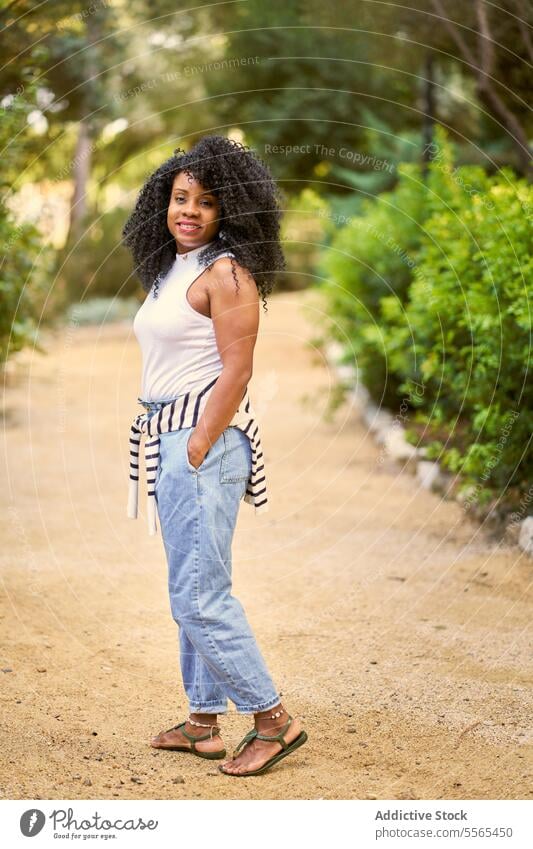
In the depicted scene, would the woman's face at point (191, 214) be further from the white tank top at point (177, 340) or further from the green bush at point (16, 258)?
the green bush at point (16, 258)

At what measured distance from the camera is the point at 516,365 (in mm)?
6516

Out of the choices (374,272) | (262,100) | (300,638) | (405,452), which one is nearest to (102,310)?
(262,100)

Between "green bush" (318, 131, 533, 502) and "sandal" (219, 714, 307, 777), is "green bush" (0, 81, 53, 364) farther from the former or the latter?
"sandal" (219, 714, 307, 777)

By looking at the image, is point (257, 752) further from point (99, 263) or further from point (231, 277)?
point (99, 263)

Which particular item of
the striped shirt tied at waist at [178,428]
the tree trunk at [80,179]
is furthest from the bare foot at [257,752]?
the tree trunk at [80,179]

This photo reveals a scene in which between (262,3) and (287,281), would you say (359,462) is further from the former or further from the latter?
(287,281)

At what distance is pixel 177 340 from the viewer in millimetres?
3535

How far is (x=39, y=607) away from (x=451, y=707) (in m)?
2.18

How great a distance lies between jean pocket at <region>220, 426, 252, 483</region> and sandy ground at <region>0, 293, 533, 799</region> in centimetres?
99

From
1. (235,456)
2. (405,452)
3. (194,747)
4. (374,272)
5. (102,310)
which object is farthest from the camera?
(102,310)

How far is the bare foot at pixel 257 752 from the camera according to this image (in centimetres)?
370

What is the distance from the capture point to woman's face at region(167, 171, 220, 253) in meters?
3.61

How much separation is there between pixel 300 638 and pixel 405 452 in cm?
434

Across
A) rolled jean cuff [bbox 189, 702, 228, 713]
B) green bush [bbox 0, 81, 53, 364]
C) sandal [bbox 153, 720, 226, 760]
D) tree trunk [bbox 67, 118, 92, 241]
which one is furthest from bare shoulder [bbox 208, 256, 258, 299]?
tree trunk [bbox 67, 118, 92, 241]
